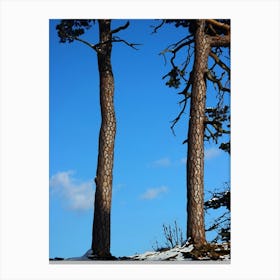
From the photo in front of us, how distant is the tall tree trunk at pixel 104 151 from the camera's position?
4809 millimetres

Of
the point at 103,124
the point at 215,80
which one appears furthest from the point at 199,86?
the point at 103,124

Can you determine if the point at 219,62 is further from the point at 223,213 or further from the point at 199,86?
the point at 223,213

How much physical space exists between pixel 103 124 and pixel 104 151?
20 cm

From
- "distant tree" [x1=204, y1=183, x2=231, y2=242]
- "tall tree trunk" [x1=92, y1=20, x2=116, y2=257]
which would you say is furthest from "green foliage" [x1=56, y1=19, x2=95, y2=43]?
"distant tree" [x1=204, y1=183, x2=231, y2=242]

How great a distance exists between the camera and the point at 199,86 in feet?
16.9

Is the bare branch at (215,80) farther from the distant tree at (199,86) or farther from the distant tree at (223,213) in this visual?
the distant tree at (223,213)

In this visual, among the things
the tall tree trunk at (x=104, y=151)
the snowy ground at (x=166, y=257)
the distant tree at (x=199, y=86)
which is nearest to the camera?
the snowy ground at (x=166, y=257)

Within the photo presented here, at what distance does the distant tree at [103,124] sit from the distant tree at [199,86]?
404mm

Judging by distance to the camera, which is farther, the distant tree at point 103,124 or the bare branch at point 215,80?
the bare branch at point 215,80
